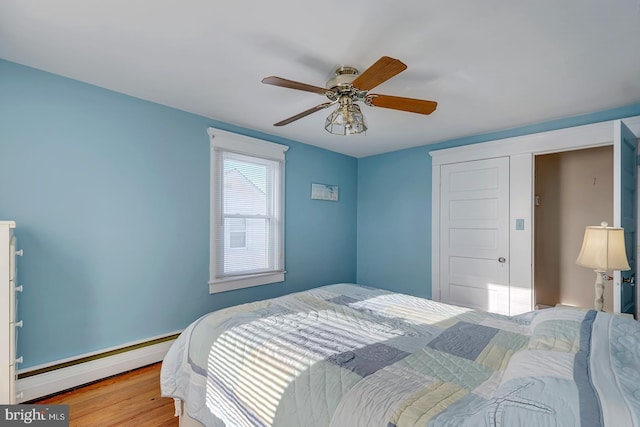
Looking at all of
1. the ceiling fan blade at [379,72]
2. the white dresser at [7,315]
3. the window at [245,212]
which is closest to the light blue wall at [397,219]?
the window at [245,212]

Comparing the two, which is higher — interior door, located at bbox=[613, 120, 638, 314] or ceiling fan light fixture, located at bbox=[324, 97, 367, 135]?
ceiling fan light fixture, located at bbox=[324, 97, 367, 135]

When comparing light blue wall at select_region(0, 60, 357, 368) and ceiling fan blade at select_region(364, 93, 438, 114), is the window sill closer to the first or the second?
light blue wall at select_region(0, 60, 357, 368)

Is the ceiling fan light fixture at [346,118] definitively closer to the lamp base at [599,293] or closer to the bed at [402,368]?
the bed at [402,368]

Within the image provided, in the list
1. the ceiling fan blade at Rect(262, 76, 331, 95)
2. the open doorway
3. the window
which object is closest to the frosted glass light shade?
the ceiling fan blade at Rect(262, 76, 331, 95)

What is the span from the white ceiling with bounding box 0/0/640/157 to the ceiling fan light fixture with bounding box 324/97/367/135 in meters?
0.27

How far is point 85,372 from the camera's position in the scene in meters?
2.41

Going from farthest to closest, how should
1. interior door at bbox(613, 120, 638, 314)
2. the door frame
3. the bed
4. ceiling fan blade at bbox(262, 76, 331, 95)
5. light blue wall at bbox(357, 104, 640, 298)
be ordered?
light blue wall at bbox(357, 104, 640, 298) → the door frame → interior door at bbox(613, 120, 638, 314) → ceiling fan blade at bbox(262, 76, 331, 95) → the bed

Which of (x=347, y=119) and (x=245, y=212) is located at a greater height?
(x=347, y=119)

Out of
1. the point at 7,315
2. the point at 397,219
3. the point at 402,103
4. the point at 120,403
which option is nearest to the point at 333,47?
the point at 402,103

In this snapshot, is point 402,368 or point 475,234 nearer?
point 402,368

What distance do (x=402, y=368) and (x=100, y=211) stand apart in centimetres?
248

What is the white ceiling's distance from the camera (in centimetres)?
158

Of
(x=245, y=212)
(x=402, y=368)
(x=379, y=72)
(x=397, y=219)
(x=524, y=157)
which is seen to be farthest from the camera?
(x=397, y=219)

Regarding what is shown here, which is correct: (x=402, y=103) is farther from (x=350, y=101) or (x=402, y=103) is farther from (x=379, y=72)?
(x=379, y=72)
